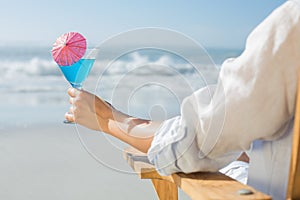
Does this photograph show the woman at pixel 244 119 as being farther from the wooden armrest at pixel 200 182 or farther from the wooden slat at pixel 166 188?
the wooden slat at pixel 166 188

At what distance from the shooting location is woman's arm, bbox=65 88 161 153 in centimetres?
95

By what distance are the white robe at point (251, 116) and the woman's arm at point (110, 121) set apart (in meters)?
0.04

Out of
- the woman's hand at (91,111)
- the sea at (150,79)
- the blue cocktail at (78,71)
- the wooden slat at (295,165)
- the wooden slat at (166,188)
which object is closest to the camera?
the wooden slat at (295,165)

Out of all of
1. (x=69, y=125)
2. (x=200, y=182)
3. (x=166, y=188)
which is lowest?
(x=69, y=125)

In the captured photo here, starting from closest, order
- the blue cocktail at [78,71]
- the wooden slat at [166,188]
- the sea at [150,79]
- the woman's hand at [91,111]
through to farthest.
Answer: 1. the sea at [150,79]
2. the woman's hand at [91,111]
3. the blue cocktail at [78,71]
4. the wooden slat at [166,188]

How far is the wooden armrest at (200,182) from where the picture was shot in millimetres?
727

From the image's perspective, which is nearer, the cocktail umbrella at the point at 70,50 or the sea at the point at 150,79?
the sea at the point at 150,79

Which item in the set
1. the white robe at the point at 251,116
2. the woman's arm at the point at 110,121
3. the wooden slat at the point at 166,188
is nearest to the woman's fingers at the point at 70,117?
the woman's arm at the point at 110,121

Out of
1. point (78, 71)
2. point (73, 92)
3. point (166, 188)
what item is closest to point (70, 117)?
point (73, 92)

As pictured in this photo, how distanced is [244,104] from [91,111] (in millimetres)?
346

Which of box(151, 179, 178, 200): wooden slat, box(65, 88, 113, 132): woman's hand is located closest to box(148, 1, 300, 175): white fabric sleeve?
box(65, 88, 113, 132): woman's hand

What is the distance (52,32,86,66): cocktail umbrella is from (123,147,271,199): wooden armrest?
0.88ft

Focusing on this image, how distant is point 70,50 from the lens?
1.17 metres

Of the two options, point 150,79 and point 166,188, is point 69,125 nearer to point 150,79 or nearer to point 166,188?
point 166,188
